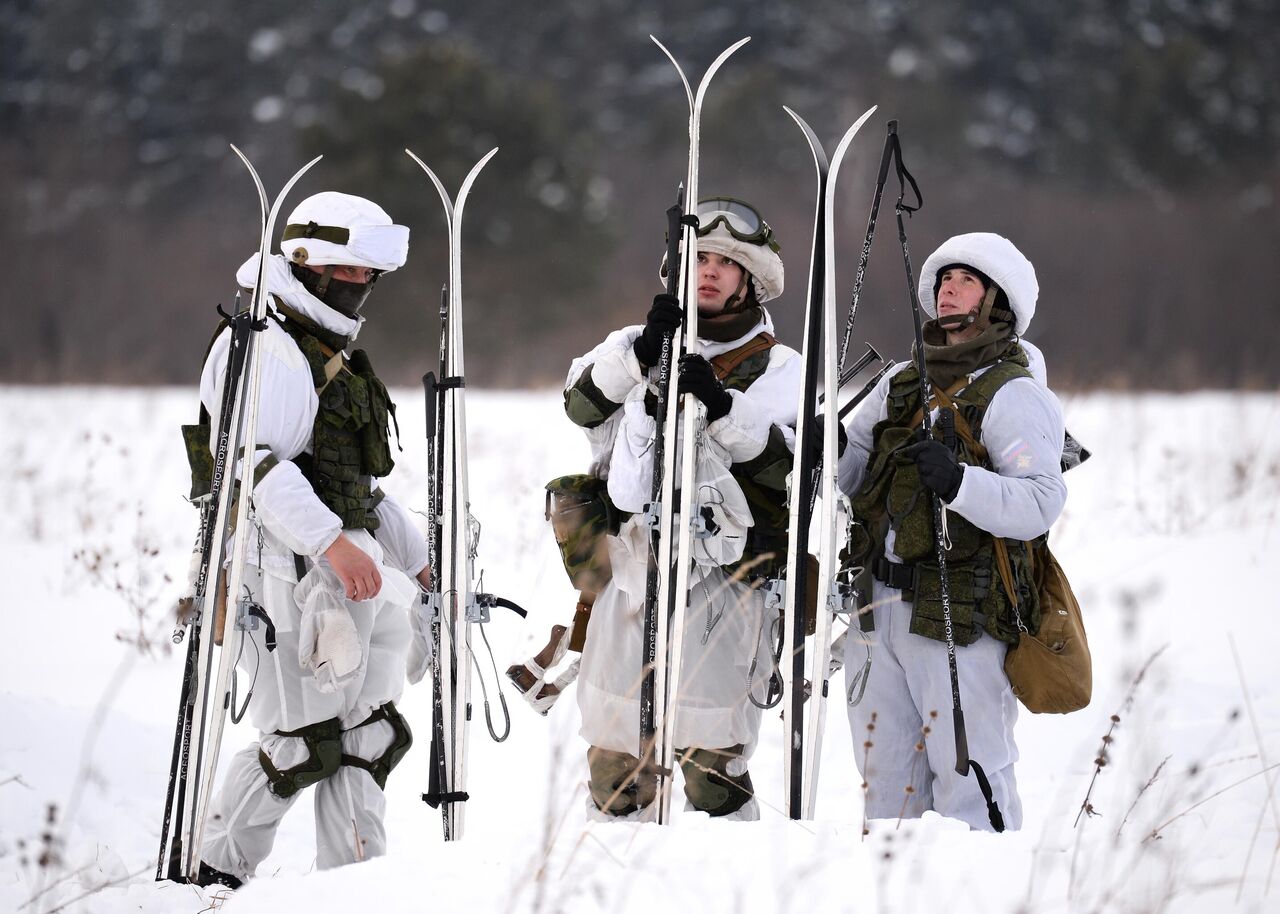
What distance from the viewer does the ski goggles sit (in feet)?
10.7

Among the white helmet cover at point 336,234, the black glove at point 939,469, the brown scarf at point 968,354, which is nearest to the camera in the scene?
the black glove at point 939,469

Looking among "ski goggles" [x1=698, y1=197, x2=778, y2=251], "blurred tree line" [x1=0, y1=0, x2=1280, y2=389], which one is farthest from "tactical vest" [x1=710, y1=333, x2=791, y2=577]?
"blurred tree line" [x1=0, y1=0, x2=1280, y2=389]

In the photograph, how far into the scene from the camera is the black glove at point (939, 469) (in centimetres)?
287

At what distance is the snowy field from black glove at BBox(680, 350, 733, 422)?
78 cm

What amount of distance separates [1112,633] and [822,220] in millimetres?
→ 3586

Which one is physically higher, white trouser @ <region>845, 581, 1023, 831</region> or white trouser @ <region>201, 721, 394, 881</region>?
white trouser @ <region>845, 581, 1023, 831</region>

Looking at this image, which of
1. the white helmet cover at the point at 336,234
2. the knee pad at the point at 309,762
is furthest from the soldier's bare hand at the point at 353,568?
the white helmet cover at the point at 336,234

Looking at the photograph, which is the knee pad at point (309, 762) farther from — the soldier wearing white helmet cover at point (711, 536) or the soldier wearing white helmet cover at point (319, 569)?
the soldier wearing white helmet cover at point (711, 536)

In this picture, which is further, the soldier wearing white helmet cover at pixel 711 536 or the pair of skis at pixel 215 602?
the soldier wearing white helmet cover at pixel 711 536

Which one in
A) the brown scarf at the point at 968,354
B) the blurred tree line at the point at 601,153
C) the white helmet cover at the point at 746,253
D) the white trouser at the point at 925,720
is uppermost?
the blurred tree line at the point at 601,153

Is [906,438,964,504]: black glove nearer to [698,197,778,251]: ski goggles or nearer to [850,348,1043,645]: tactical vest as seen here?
[850,348,1043,645]: tactical vest

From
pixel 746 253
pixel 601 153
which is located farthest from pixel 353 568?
pixel 601 153

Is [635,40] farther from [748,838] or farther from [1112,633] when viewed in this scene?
[748,838]

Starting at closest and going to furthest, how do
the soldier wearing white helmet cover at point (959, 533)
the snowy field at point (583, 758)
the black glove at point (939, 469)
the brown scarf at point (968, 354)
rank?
the snowy field at point (583, 758)
the black glove at point (939, 469)
the soldier wearing white helmet cover at point (959, 533)
the brown scarf at point (968, 354)
